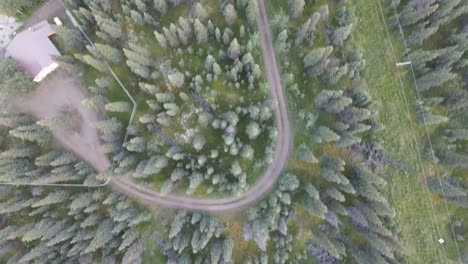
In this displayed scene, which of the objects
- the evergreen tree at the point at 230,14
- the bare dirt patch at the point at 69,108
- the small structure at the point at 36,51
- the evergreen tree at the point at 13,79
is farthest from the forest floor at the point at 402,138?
the evergreen tree at the point at 13,79

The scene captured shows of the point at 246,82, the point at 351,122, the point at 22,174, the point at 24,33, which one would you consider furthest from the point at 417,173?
the point at 24,33

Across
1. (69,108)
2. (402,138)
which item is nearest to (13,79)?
(69,108)

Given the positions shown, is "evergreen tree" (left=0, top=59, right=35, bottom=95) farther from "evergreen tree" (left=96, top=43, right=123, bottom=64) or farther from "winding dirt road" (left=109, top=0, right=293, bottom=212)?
"winding dirt road" (left=109, top=0, right=293, bottom=212)

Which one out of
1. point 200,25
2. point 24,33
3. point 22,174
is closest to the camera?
point 200,25

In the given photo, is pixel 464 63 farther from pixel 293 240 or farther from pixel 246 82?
pixel 293 240

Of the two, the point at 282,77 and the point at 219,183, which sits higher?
the point at 282,77

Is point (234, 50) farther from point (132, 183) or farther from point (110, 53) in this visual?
point (132, 183)

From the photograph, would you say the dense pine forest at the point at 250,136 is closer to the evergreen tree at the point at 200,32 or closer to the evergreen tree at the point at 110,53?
the evergreen tree at the point at 110,53
